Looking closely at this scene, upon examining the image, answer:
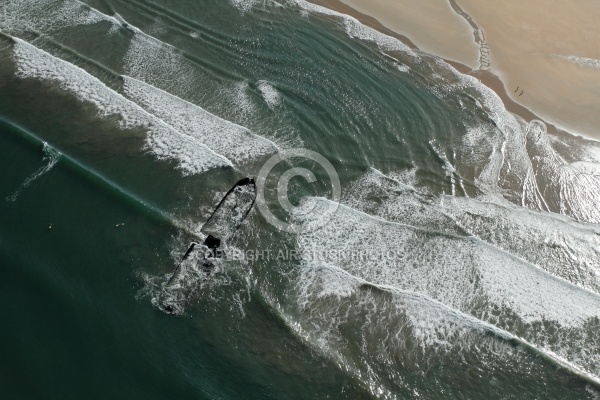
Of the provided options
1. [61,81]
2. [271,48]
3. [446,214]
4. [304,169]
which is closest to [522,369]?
[446,214]

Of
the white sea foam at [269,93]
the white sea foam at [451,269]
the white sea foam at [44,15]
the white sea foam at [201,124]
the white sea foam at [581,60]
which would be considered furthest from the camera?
the white sea foam at [581,60]

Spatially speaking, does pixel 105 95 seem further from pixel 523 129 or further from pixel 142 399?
pixel 523 129

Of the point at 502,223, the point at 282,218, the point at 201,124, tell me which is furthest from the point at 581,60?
the point at 201,124

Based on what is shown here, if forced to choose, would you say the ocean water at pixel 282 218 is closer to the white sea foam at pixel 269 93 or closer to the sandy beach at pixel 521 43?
the white sea foam at pixel 269 93

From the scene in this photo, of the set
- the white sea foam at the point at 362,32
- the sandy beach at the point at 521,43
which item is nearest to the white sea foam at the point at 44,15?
the white sea foam at the point at 362,32

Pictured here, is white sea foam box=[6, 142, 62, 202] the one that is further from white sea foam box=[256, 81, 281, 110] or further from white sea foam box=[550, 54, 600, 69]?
white sea foam box=[550, 54, 600, 69]

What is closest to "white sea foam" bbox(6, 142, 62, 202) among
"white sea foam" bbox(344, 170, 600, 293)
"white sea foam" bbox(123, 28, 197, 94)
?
"white sea foam" bbox(123, 28, 197, 94)

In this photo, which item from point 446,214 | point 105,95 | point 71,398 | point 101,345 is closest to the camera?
point 71,398
